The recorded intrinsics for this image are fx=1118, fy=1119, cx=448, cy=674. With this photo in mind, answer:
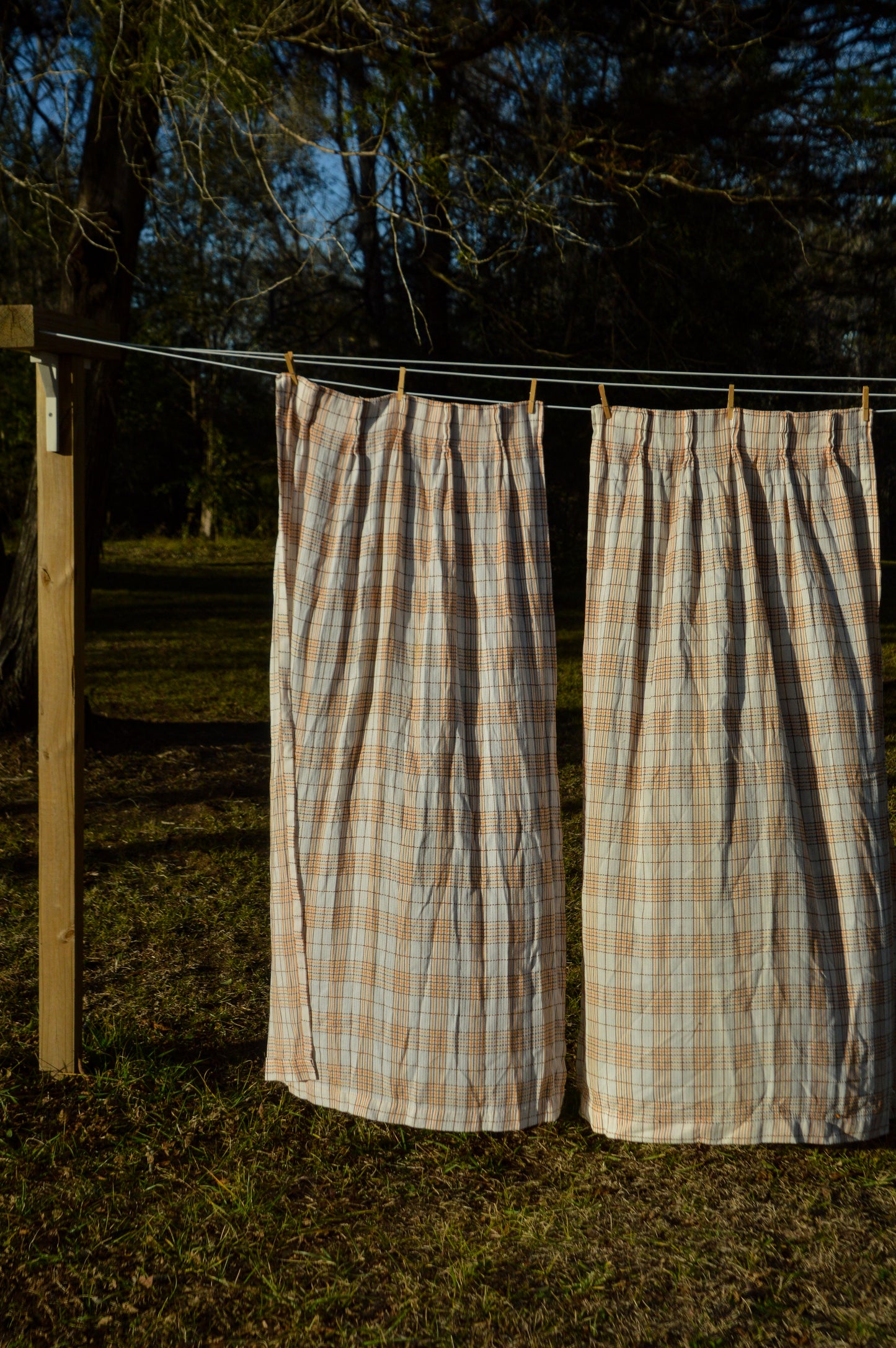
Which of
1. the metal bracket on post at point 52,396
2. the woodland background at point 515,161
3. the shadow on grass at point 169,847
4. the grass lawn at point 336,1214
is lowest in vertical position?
the grass lawn at point 336,1214

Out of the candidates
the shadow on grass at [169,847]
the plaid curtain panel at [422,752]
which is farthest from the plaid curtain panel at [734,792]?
the shadow on grass at [169,847]

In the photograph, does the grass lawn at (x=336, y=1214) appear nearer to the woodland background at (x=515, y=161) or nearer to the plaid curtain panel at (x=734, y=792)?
the plaid curtain panel at (x=734, y=792)

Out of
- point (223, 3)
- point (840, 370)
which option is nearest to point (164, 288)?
point (840, 370)

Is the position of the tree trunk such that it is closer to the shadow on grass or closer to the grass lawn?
the shadow on grass

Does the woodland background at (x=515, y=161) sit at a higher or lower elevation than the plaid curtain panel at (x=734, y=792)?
higher

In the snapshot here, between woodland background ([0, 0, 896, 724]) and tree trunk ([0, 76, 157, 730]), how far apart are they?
15 mm

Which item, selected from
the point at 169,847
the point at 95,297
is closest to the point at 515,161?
the point at 95,297

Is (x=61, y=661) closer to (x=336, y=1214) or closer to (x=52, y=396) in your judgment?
(x=52, y=396)

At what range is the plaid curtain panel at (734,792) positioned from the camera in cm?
218

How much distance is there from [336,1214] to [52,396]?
1819 millimetres

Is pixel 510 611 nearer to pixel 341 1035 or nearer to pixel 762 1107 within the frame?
pixel 341 1035

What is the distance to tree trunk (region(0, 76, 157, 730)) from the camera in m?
5.33

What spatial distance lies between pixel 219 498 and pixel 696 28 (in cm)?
1141

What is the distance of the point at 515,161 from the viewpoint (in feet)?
19.9
